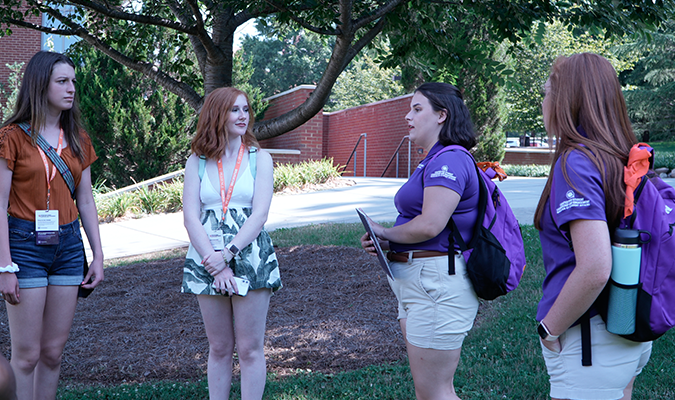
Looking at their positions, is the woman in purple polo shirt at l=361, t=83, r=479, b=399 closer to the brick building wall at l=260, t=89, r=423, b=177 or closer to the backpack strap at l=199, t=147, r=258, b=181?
the backpack strap at l=199, t=147, r=258, b=181

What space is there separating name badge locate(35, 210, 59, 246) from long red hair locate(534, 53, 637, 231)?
A: 7.29 feet

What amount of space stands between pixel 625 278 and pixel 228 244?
1.79 metres

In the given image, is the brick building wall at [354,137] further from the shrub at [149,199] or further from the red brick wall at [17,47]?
the red brick wall at [17,47]

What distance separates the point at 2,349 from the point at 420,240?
12.6ft

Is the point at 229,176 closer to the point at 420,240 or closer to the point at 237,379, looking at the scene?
the point at 420,240

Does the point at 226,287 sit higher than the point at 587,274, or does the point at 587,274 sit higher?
the point at 587,274

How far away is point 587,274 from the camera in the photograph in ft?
5.46

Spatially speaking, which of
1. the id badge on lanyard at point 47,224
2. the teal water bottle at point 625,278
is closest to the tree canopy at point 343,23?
the id badge on lanyard at point 47,224

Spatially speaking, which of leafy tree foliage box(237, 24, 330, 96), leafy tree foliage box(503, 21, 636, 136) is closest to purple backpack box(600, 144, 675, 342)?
leafy tree foliage box(503, 21, 636, 136)

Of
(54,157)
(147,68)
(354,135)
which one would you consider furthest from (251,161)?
(354,135)

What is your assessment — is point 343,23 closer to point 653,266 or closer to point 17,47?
point 653,266

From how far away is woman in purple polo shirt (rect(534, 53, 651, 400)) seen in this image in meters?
1.67

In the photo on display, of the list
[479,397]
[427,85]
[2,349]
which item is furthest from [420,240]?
[2,349]

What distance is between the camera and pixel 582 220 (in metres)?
1.67
